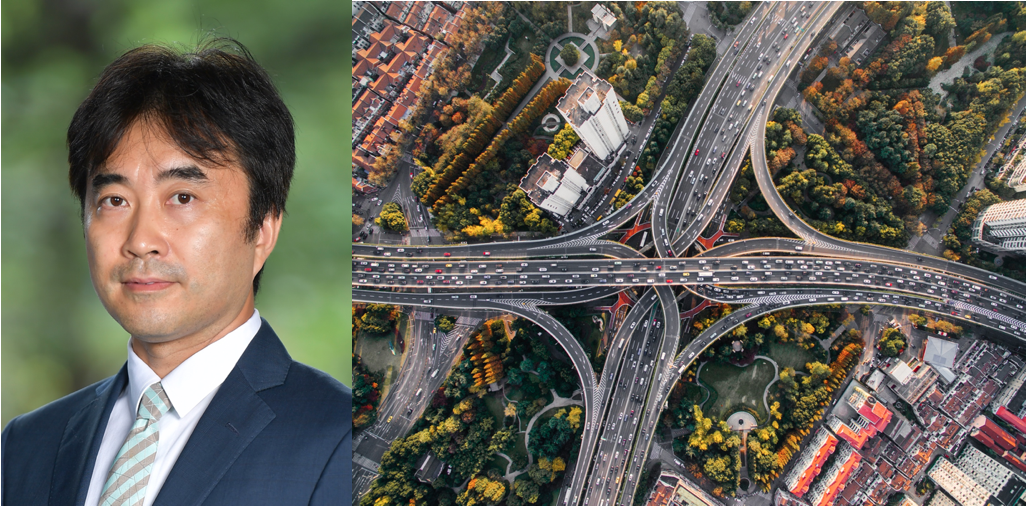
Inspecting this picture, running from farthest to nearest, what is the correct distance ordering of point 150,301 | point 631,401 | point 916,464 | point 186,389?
point 631,401 < point 916,464 < point 186,389 < point 150,301

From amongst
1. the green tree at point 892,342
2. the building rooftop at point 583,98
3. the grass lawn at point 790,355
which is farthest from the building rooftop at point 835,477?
the building rooftop at point 583,98

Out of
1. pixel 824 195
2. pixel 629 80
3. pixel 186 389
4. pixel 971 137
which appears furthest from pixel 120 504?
pixel 971 137

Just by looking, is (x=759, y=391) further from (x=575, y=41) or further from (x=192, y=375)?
(x=192, y=375)

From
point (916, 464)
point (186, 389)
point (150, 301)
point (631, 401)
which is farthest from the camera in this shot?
point (631, 401)

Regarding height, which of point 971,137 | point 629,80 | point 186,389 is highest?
point 971,137

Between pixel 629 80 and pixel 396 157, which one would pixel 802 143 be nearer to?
pixel 629 80

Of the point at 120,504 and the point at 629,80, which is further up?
the point at 629,80
